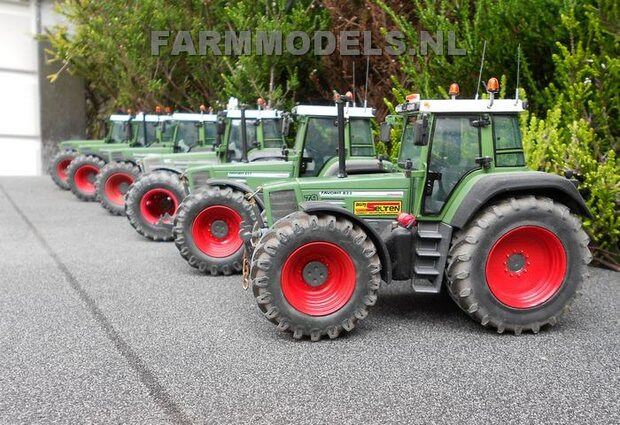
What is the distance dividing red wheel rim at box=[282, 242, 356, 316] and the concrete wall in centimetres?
1886

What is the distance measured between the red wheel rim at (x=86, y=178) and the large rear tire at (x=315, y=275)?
10735 millimetres

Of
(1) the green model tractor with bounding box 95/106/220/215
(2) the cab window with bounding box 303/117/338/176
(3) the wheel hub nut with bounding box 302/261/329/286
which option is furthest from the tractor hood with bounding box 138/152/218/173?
(3) the wheel hub nut with bounding box 302/261/329/286

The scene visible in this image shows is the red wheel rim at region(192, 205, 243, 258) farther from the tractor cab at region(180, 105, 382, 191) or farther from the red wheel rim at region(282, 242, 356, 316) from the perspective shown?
the red wheel rim at region(282, 242, 356, 316)

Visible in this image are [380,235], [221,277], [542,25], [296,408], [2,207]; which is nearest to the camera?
[296,408]

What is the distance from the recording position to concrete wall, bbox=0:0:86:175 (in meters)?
20.7

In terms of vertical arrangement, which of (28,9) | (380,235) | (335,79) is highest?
(28,9)

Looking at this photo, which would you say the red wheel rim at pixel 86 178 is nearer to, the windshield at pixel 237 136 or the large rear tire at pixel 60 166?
the large rear tire at pixel 60 166

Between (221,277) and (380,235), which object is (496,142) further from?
(221,277)

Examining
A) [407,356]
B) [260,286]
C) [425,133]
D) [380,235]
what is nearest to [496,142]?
[425,133]

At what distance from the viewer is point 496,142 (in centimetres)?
503

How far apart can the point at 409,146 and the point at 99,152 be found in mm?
10750

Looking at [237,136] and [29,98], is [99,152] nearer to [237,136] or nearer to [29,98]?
[237,136]

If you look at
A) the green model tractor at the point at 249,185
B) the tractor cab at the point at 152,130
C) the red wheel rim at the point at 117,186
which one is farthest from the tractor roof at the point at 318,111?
the tractor cab at the point at 152,130

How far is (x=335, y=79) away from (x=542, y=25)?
16.3 feet
